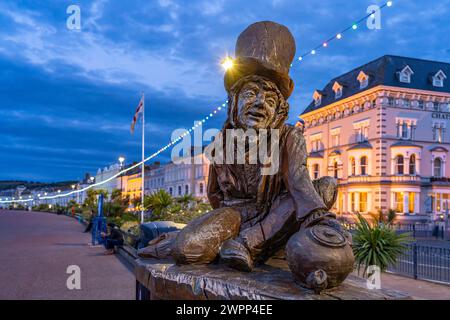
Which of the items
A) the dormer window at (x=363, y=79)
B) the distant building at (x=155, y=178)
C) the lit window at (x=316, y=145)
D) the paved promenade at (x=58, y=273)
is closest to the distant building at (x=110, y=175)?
the distant building at (x=155, y=178)

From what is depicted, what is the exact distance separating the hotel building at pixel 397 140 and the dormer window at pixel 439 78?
0.29ft

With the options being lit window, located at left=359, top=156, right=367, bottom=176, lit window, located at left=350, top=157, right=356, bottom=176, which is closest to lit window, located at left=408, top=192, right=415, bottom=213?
lit window, located at left=359, top=156, right=367, bottom=176

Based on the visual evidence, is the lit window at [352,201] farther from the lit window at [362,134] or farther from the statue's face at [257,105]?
the statue's face at [257,105]

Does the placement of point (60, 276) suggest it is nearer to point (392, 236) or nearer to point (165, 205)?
point (392, 236)

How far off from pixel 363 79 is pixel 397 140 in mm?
6233

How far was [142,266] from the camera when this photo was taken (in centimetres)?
409

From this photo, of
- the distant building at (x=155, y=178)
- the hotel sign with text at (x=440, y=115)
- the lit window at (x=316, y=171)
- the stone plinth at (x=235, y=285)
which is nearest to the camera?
the stone plinth at (x=235, y=285)

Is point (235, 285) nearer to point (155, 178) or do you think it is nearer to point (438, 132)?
point (438, 132)

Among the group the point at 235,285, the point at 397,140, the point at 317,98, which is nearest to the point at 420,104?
the point at 397,140

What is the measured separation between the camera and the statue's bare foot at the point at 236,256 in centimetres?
346

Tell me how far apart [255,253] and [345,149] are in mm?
37774

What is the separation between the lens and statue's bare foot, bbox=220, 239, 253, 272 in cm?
346
